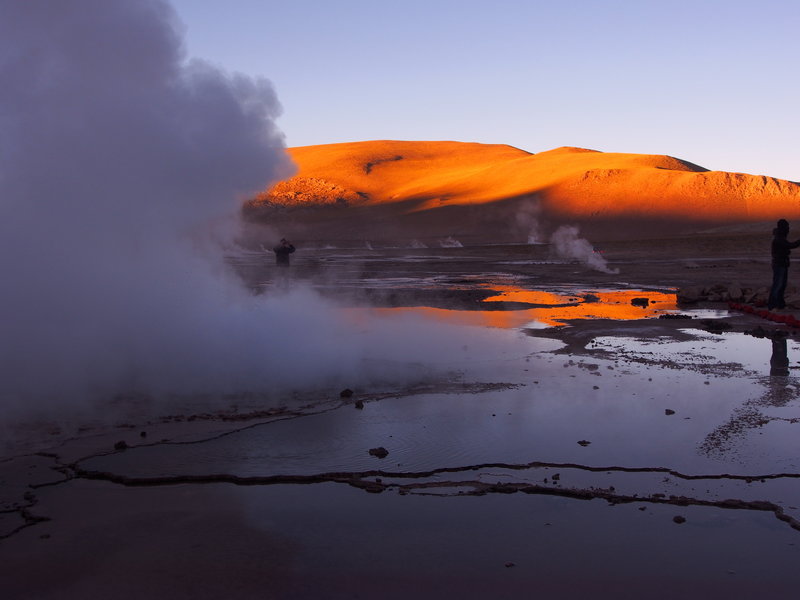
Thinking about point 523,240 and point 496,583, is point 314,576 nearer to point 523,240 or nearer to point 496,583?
point 496,583

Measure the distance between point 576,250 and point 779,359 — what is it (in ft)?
154

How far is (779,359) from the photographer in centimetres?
1120

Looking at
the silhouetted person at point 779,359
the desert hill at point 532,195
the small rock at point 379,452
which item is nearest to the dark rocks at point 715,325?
the silhouetted person at point 779,359

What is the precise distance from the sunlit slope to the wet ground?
83.6 meters

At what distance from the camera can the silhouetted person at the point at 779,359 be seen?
10172 mm

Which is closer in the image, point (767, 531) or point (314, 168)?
point (767, 531)

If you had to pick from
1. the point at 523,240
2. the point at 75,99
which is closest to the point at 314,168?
the point at 523,240

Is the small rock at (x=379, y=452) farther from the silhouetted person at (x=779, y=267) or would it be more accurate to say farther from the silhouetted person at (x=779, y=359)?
the silhouetted person at (x=779, y=267)

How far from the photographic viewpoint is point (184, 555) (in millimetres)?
4559

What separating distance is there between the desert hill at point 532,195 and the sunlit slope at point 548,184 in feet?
0.49

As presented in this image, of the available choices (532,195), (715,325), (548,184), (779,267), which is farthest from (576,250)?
(548,184)

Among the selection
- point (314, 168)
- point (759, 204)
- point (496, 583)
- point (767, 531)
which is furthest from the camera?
point (314, 168)

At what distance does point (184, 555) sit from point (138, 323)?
23.5 feet

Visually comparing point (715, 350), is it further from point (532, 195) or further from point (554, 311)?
point (532, 195)
